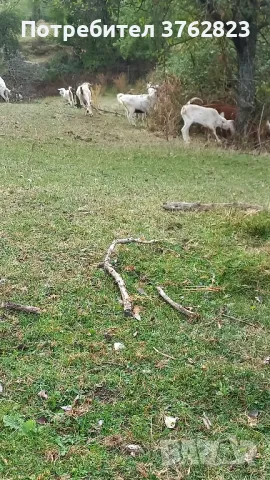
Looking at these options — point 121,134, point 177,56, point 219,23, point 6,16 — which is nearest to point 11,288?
point 219,23

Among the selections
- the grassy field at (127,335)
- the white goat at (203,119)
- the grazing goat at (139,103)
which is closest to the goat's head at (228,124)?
the white goat at (203,119)

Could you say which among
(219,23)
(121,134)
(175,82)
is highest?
(219,23)

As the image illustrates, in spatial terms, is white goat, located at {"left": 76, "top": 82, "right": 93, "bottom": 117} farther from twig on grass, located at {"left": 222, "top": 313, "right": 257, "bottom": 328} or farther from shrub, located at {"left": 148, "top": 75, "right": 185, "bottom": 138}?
twig on grass, located at {"left": 222, "top": 313, "right": 257, "bottom": 328}

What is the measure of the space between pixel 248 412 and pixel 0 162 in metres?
4.71

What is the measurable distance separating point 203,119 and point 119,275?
6.56 metres

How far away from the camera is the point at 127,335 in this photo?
2.69m

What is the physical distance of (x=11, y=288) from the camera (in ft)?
9.93

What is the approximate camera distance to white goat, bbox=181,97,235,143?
30.2ft

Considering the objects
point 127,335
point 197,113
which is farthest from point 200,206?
point 197,113

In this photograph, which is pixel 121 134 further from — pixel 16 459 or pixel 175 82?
pixel 16 459

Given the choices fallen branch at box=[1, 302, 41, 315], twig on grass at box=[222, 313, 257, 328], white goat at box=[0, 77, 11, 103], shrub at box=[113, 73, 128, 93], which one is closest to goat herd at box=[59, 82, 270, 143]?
white goat at box=[0, 77, 11, 103]

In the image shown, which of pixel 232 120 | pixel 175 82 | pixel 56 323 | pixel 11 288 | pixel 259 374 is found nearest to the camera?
pixel 259 374

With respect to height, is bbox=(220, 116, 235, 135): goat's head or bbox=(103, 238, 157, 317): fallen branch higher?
bbox=(103, 238, 157, 317): fallen branch

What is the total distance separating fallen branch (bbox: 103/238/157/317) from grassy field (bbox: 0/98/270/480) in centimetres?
5
